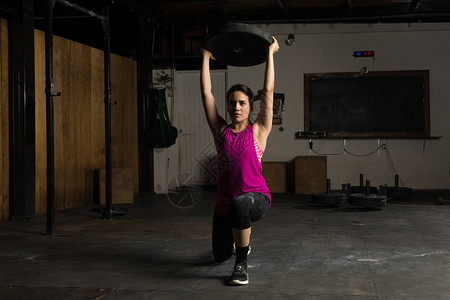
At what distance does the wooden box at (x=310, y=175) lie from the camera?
25.2ft

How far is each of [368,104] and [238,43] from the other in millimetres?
5526

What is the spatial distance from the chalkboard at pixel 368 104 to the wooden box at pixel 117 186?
10.3 ft

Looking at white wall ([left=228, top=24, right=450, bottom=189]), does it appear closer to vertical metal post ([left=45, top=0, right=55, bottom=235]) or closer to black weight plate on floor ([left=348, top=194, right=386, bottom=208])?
black weight plate on floor ([left=348, top=194, right=386, bottom=208])

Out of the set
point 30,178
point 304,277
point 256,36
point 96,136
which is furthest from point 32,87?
point 304,277

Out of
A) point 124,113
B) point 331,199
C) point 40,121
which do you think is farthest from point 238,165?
point 124,113

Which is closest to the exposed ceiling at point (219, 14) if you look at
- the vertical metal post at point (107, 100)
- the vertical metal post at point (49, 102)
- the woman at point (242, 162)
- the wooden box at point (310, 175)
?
the vertical metal post at point (107, 100)

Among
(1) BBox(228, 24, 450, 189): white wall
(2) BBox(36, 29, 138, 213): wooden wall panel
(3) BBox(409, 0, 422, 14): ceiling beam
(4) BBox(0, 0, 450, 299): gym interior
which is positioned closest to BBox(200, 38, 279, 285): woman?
(4) BBox(0, 0, 450, 299): gym interior

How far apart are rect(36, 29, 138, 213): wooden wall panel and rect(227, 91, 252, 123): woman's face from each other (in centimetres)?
353

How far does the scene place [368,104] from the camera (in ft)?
26.4

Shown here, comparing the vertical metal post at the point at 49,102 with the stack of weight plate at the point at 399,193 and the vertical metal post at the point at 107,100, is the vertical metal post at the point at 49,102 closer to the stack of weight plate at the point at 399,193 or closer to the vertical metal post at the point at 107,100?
the vertical metal post at the point at 107,100

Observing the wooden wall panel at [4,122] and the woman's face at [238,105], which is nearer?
the woman's face at [238,105]

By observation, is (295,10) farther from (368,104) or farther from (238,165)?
(238,165)

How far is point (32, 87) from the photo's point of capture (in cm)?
539

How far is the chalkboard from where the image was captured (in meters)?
7.93
